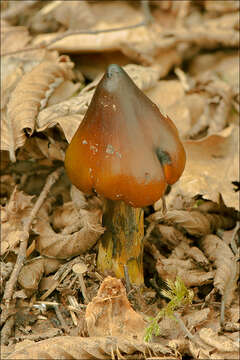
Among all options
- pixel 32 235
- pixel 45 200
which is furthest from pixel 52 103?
pixel 32 235

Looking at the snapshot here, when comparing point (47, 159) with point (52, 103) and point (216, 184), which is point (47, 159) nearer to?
point (52, 103)

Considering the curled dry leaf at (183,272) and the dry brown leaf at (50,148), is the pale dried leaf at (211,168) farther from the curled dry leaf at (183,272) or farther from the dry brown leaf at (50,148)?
the dry brown leaf at (50,148)

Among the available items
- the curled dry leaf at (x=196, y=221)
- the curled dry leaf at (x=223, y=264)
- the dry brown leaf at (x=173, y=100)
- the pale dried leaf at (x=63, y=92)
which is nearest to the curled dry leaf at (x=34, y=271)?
the curled dry leaf at (x=196, y=221)

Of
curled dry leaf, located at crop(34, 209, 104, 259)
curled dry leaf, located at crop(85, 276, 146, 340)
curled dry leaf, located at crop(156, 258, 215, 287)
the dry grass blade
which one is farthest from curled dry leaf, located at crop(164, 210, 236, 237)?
the dry grass blade

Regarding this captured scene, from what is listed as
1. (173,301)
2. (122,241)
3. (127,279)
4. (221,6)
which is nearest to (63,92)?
(122,241)

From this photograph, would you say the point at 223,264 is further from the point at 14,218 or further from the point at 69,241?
the point at 14,218

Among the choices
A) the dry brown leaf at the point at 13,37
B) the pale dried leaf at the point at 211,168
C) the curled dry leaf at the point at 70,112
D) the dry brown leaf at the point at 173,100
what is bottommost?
the pale dried leaf at the point at 211,168
